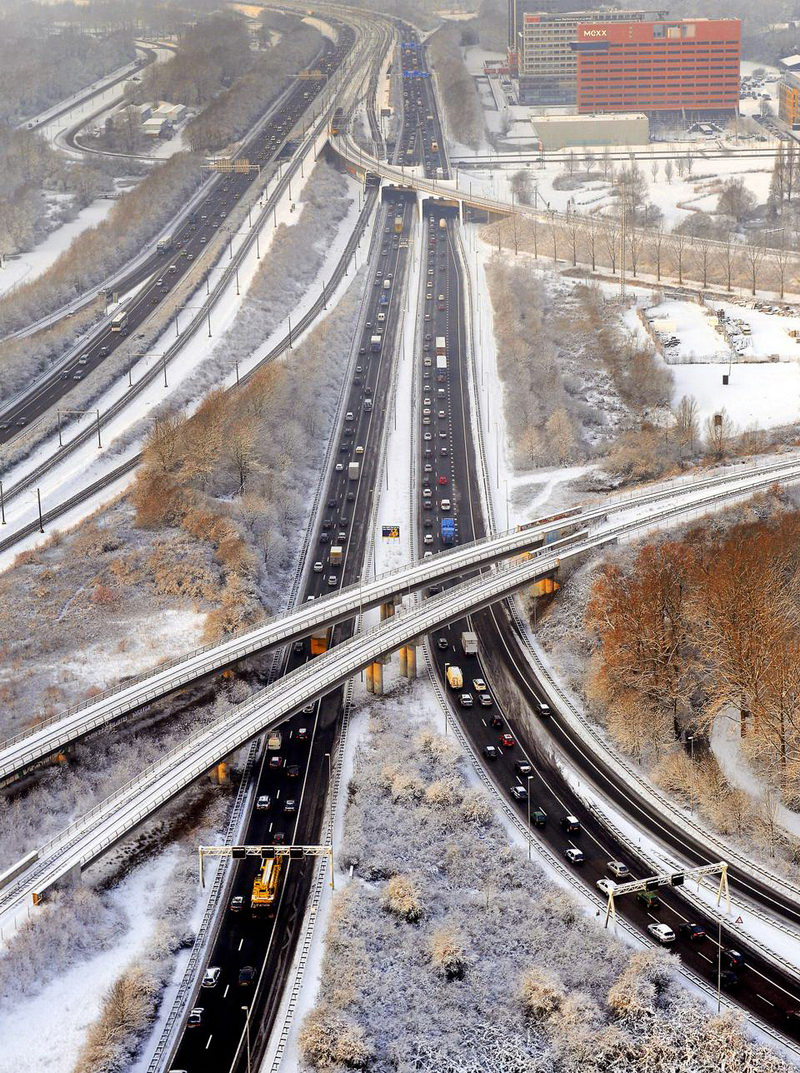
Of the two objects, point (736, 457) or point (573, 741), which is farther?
point (736, 457)

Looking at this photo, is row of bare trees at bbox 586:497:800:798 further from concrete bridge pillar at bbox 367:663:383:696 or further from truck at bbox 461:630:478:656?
concrete bridge pillar at bbox 367:663:383:696

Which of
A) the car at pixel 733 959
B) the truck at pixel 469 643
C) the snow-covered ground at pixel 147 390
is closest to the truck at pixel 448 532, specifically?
the truck at pixel 469 643

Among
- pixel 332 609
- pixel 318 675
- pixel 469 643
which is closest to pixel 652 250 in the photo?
pixel 469 643

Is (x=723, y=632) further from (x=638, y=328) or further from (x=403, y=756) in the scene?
(x=638, y=328)

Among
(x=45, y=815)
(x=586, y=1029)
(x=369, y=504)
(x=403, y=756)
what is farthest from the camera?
(x=369, y=504)

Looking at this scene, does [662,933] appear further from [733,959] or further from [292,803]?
[292,803]

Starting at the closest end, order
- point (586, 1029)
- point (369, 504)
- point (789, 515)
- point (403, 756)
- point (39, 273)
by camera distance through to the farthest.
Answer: point (586, 1029) → point (403, 756) → point (789, 515) → point (369, 504) → point (39, 273)

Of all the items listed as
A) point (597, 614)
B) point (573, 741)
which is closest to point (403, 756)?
point (573, 741)

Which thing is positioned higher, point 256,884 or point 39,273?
point 39,273
